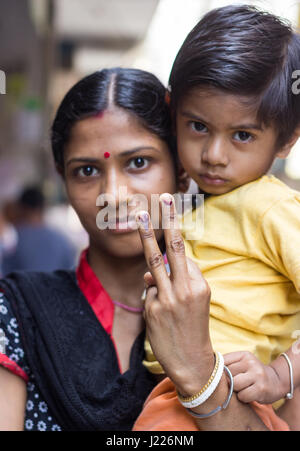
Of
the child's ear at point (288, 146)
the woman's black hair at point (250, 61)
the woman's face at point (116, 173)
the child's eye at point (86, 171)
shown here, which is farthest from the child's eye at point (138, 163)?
the child's ear at point (288, 146)

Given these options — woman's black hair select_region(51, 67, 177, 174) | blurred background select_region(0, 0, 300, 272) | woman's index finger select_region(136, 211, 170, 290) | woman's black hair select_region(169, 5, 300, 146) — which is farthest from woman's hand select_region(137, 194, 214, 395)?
blurred background select_region(0, 0, 300, 272)

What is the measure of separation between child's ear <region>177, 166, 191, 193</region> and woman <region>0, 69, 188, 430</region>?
2.2 inches

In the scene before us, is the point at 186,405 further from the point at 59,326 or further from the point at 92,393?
the point at 59,326

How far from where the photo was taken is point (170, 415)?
49.6 inches

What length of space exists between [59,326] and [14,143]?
4.63 meters

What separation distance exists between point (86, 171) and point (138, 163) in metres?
0.16

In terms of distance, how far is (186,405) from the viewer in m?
1.16

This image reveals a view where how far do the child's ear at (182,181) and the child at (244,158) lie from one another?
25 centimetres

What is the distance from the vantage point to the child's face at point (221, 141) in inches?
51.5

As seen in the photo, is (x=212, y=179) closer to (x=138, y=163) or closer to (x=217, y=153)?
(x=217, y=153)

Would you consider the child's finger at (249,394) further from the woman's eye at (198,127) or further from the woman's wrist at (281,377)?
the woman's eye at (198,127)

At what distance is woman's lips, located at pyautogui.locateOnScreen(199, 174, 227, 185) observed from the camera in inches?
54.4

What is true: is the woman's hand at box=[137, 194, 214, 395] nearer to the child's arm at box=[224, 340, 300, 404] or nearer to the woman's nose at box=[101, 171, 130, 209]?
the child's arm at box=[224, 340, 300, 404]
